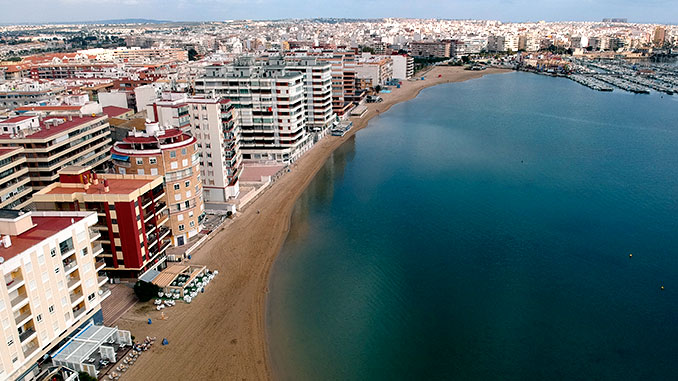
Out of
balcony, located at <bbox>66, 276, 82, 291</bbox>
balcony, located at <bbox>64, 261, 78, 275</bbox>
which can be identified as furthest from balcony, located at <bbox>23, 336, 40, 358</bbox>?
balcony, located at <bbox>64, 261, 78, 275</bbox>

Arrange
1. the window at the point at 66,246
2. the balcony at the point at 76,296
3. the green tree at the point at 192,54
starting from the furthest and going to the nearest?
the green tree at the point at 192,54
the balcony at the point at 76,296
the window at the point at 66,246

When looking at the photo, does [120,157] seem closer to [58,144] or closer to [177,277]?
[177,277]

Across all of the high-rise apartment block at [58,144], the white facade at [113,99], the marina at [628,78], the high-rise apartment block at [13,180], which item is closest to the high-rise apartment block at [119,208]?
the high-rise apartment block at [13,180]

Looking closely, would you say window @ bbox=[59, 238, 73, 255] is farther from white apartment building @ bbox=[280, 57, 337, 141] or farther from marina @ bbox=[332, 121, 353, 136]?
marina @ bbox=[332, 121, 353, 136]

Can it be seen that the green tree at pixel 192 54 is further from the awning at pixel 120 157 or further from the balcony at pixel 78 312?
the balcony at pixel 78 312

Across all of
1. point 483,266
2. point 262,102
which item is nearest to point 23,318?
point 483,266

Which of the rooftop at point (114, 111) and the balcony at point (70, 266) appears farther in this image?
the rooftop at point (114, 111)

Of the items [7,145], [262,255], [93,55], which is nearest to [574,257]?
[262,255]
